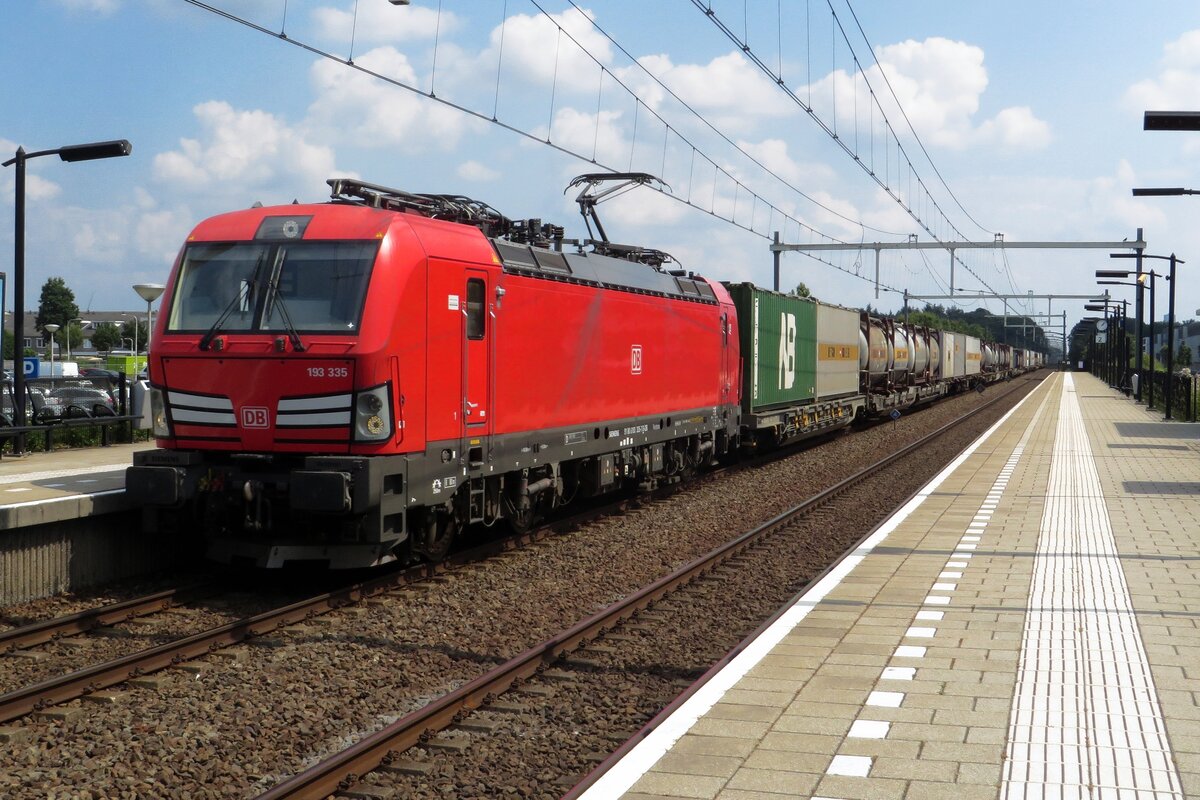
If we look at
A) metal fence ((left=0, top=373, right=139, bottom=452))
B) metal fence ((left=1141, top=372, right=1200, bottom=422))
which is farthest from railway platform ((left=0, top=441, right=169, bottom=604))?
metal fence ((left=1141, top=372, right=1200, bottom=422))

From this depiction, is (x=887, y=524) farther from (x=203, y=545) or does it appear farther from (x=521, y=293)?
(x=203, y=545)

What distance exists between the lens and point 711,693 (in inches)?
260

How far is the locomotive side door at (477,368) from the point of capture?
1073cm

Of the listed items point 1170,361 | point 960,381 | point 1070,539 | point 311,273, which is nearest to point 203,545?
point 311,273

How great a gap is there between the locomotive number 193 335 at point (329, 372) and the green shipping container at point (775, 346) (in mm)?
12879

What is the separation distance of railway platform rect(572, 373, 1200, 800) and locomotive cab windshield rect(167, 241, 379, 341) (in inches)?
174

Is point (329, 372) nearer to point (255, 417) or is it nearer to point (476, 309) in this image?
point (255, 417)

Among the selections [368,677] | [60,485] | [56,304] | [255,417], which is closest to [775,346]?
[60,485]

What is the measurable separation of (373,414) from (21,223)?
8.72 meters

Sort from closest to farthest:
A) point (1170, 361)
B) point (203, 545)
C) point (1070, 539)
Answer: point (203, 545), point (1070, 539), point (1170, 361)

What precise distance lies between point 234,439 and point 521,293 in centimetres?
335

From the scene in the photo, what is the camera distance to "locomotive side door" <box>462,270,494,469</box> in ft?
35.2

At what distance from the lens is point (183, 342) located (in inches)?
395

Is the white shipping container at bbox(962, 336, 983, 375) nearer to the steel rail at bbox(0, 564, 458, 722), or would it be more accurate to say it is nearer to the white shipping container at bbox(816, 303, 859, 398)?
the white shipping container at bbox(816, 303, 859, 398)
